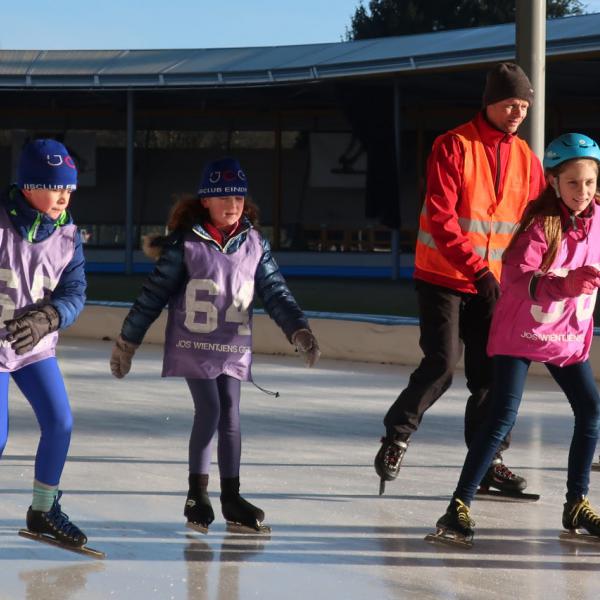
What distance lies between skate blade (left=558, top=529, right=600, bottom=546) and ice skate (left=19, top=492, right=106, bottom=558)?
1819 mm

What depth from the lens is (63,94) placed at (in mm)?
28984

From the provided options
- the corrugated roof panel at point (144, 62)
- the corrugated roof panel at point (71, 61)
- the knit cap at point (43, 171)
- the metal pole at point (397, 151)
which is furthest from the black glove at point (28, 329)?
the corrugated roof panel at point (71, 61)

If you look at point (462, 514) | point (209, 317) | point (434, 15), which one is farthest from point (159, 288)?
point (434, 15)

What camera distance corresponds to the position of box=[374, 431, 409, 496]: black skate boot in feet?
21.5

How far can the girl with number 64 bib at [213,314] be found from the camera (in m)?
5.76

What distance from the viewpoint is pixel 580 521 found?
18.9ft

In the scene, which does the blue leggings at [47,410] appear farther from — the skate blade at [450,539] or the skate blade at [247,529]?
the skate blade at [450,539]

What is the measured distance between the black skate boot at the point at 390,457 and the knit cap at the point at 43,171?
204 centimetres

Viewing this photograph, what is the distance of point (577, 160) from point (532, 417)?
4005 millimetres

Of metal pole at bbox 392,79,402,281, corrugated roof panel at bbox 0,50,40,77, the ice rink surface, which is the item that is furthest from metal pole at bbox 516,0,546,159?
corrugated roof panel at bbox 0,50,40,77

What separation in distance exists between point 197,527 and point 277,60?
19476 millimetres

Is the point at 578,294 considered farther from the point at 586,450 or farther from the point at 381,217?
the point at 381,217

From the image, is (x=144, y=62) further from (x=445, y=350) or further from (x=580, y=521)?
(x=580, y=521)

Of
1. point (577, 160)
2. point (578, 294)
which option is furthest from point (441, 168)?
point (578, 294)
